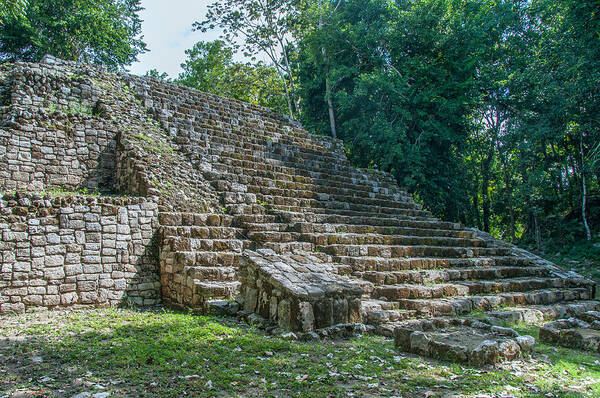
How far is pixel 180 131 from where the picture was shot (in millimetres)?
9891

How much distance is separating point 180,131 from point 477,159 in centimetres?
1241

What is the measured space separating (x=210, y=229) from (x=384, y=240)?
3.66 m

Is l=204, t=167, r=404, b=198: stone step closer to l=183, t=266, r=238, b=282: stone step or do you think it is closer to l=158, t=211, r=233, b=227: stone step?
l=158, t=211, r=233, b=227: stone step

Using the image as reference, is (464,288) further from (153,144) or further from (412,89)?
(412,89)

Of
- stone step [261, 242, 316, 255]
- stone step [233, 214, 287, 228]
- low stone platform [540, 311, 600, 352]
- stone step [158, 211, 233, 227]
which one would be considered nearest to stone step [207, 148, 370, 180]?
stone step [233, 214, 287, 228]

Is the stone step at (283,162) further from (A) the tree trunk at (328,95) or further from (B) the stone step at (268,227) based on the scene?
(A) the tree trunk at (328,95)

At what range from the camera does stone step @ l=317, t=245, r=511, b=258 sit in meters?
7.27

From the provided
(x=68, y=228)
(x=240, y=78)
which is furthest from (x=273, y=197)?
(x=240, y=78)

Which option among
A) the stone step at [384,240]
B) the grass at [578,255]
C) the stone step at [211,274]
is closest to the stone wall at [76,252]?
the stone step at [211,274]

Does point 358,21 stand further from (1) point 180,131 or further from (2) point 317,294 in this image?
(2) point 317,294

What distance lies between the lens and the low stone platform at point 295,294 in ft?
14.7

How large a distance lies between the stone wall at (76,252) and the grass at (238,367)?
1136mm

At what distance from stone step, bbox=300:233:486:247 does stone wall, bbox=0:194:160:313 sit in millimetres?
2909

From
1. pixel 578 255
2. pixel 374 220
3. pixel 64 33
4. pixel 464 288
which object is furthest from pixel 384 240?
pixel 64 33
